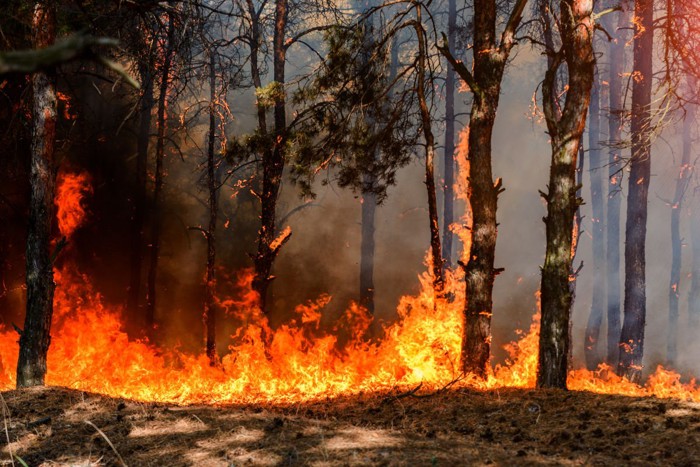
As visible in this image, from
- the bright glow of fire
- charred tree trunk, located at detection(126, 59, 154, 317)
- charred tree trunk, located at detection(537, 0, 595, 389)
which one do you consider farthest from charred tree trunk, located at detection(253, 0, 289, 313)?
charred tree trunk, located at detection(537, 0, 595, 389)

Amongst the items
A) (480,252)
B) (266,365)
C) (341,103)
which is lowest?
(266,365)

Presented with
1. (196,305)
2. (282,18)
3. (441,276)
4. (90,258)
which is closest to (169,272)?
(196,305)

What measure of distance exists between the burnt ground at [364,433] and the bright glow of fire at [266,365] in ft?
6.64

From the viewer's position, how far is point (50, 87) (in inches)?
392

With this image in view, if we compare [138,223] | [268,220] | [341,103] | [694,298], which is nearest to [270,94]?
[341,103]

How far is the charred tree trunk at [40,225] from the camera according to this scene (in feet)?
31.5

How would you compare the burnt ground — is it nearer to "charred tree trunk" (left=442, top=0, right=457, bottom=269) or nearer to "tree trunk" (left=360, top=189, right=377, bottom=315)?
"charred tree trunk" (left=442, top=0, right=457, bottom=269)

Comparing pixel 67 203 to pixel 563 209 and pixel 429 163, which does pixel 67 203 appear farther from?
pixel 563 209

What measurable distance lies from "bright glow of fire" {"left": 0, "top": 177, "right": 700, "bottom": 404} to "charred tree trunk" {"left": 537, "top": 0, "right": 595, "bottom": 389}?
660 mm

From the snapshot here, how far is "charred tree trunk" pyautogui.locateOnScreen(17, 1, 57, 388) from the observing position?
9602 mm

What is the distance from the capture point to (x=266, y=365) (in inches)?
560

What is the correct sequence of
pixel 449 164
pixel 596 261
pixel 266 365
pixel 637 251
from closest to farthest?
pixel 266 365, pixel 637 251, pixel 449 164, pixel 596 261

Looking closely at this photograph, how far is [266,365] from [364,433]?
9101 mm

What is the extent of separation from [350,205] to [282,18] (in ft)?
46.4
